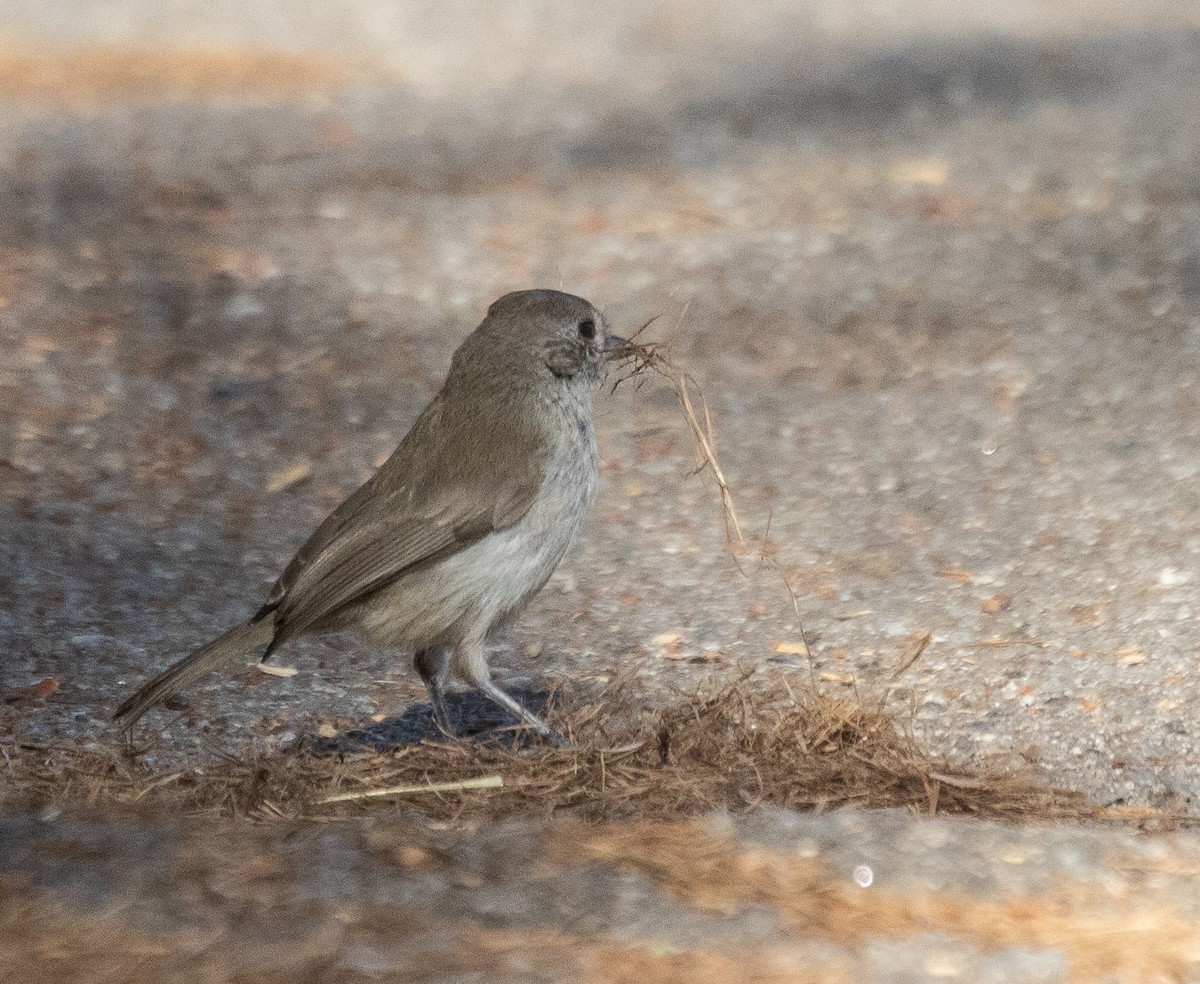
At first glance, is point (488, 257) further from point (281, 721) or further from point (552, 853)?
point (552, 853)

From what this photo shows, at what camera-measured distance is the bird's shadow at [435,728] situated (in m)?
4.73

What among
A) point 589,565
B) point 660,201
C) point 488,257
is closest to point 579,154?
point 660,201

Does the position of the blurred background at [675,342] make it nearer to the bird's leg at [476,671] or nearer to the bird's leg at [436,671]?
the bird's leg at [436,671]

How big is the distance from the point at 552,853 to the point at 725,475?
364cm

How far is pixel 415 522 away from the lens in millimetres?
4688

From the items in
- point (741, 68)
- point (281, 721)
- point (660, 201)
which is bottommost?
point (281, 721)

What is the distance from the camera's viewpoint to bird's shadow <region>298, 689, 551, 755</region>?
4734 mm

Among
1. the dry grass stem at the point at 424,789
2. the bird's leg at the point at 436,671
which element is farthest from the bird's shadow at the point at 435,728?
the dry grass stem at the point at 424,789

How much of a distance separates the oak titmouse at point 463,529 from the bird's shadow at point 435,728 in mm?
150

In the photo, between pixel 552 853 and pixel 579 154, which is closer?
pixel 552 853

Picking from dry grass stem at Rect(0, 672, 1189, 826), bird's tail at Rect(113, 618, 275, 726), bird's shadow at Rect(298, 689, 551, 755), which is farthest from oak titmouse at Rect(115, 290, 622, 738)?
dry grass stem at Rect(0, 672, 1189, 826)

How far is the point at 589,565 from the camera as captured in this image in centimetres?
641

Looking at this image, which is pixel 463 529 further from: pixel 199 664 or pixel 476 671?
pixel 199 664

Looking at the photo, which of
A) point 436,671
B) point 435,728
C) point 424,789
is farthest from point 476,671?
point 424,789
